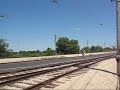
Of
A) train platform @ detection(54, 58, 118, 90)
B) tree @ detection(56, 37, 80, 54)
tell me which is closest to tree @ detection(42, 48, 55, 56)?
tree @ detection(56, 37, 80, 54)

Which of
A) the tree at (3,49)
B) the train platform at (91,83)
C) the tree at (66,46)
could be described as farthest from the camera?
the tree at (66,46)

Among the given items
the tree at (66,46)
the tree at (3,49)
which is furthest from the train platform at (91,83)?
the tree at (66,46)

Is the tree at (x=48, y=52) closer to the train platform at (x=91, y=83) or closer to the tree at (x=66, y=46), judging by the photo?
the tree at (x=66, y=46)

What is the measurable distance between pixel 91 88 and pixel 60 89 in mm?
1658

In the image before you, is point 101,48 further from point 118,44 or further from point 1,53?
point 118,44

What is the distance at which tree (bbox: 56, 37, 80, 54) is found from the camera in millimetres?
120500

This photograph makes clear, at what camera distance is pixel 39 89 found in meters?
13.6

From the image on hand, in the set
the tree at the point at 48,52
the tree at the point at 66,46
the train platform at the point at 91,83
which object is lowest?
the train platform at the point at 91,83

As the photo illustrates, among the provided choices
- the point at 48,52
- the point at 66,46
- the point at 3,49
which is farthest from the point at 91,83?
the point at 66,46

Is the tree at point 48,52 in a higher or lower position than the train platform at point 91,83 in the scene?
higher

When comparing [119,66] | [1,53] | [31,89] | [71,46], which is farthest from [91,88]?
[71,46]

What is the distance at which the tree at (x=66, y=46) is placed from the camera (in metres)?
120

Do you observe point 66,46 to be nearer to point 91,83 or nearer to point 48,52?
point 48,52

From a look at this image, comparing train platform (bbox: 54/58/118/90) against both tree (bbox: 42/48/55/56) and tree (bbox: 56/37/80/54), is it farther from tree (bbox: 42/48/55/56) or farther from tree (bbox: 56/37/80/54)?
tree (bbox: 56/37/80/54)
